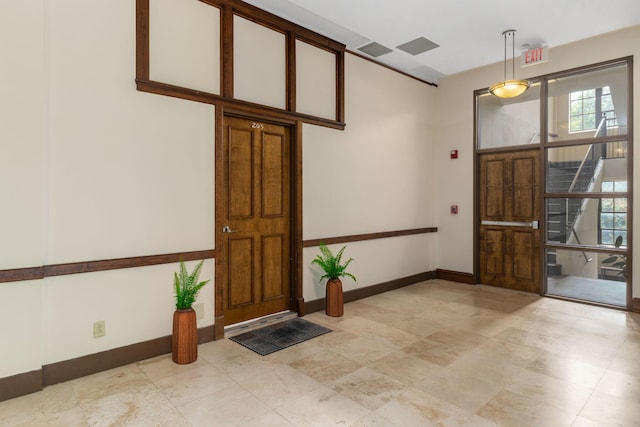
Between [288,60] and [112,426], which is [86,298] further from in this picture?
[288,60]

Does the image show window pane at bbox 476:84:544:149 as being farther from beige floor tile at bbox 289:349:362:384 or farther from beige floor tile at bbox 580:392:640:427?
beige floor tile at bbox 289:349:362:384

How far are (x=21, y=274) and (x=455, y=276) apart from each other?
5729mm

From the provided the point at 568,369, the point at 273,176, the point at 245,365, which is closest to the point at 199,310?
the point at 245,365

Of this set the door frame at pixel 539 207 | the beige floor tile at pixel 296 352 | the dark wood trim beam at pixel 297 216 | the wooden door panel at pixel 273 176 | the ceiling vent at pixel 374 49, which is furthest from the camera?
the door frame at pixel 539 207

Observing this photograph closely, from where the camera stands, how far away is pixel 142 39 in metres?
3.15

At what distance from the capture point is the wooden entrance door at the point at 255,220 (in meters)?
3.87

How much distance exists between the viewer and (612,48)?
4.70m

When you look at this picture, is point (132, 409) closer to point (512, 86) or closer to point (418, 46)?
point (418, 46)

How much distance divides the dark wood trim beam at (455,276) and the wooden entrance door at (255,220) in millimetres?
3173

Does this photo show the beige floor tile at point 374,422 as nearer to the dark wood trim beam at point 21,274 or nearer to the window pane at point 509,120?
the dark wood trim beam at point 21,274

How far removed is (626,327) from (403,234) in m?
2.88

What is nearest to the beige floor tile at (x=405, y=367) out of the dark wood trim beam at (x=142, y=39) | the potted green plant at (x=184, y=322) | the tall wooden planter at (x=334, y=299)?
the tall wooden planter at (x=334, y=299)

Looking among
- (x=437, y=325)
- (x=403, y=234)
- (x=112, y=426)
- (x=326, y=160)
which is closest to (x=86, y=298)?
(x=112, y=426)

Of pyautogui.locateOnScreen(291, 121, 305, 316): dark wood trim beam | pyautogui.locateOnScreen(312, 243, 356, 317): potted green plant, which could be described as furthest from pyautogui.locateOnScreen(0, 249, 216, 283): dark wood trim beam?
pyautogui.locateOnScreen(312, 243, 356, 317): potted green plant
